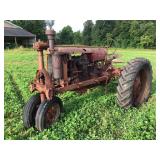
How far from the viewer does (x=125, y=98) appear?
545cm

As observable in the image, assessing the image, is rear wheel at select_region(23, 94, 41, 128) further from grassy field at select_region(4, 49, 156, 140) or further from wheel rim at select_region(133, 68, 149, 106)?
wheel rim at select_region(133, 68, 149, 106)

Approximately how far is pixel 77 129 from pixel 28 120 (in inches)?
37.4

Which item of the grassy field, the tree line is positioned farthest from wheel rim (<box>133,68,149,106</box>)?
the tree line

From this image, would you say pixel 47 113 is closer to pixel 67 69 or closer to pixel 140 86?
pixel 67 69

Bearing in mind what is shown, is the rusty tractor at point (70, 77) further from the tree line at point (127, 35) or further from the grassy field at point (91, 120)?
the tree line at point (127, 35)

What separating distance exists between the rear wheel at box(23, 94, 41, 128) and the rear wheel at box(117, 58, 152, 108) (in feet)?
6.18

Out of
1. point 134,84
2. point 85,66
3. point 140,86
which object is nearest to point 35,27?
point 85,66

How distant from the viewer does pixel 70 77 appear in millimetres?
5406

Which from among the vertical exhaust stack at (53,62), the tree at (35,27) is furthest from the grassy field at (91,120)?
the tree at (35,27)

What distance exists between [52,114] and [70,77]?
1.00 meters

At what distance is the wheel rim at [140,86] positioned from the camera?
237 inches

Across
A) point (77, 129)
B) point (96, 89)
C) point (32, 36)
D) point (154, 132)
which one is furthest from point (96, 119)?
point (32, 36)

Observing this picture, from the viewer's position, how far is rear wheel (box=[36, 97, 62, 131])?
14.9 feet

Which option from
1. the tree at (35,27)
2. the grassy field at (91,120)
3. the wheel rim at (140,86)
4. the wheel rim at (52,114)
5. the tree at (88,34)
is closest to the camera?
the grassy field at (91,120)
